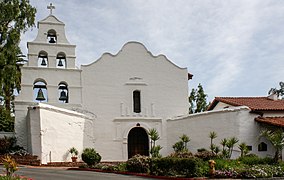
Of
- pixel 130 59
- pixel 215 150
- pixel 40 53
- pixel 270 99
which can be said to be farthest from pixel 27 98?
pixel 270 99

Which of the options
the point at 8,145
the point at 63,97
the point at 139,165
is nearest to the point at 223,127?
the point at 139,165

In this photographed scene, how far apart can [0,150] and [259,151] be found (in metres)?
16.7

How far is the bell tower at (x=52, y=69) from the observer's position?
28859mm

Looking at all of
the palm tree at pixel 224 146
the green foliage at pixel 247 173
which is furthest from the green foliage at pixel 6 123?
the green foliage at pixel 247 173

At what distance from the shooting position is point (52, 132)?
79.6ft

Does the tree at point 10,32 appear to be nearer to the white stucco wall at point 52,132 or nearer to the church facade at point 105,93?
the church facade at point 105,93

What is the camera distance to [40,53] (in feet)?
97.6

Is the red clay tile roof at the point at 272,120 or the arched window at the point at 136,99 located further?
the arched window at the point at 136,99

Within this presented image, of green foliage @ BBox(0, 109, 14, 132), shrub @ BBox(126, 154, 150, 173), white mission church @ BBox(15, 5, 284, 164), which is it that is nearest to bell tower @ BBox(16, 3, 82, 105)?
white mission church @ BBox(15, 5, 284, 164)

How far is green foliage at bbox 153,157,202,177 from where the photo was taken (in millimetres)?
16719

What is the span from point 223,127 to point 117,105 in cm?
868

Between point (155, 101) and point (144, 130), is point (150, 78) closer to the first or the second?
point (155, 101)

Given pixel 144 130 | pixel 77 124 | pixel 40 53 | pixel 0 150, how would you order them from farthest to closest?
pixel 144 130
pixel 40 53
pixel 77 124
pixel 0 150

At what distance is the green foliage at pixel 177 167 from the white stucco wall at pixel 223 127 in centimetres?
913
